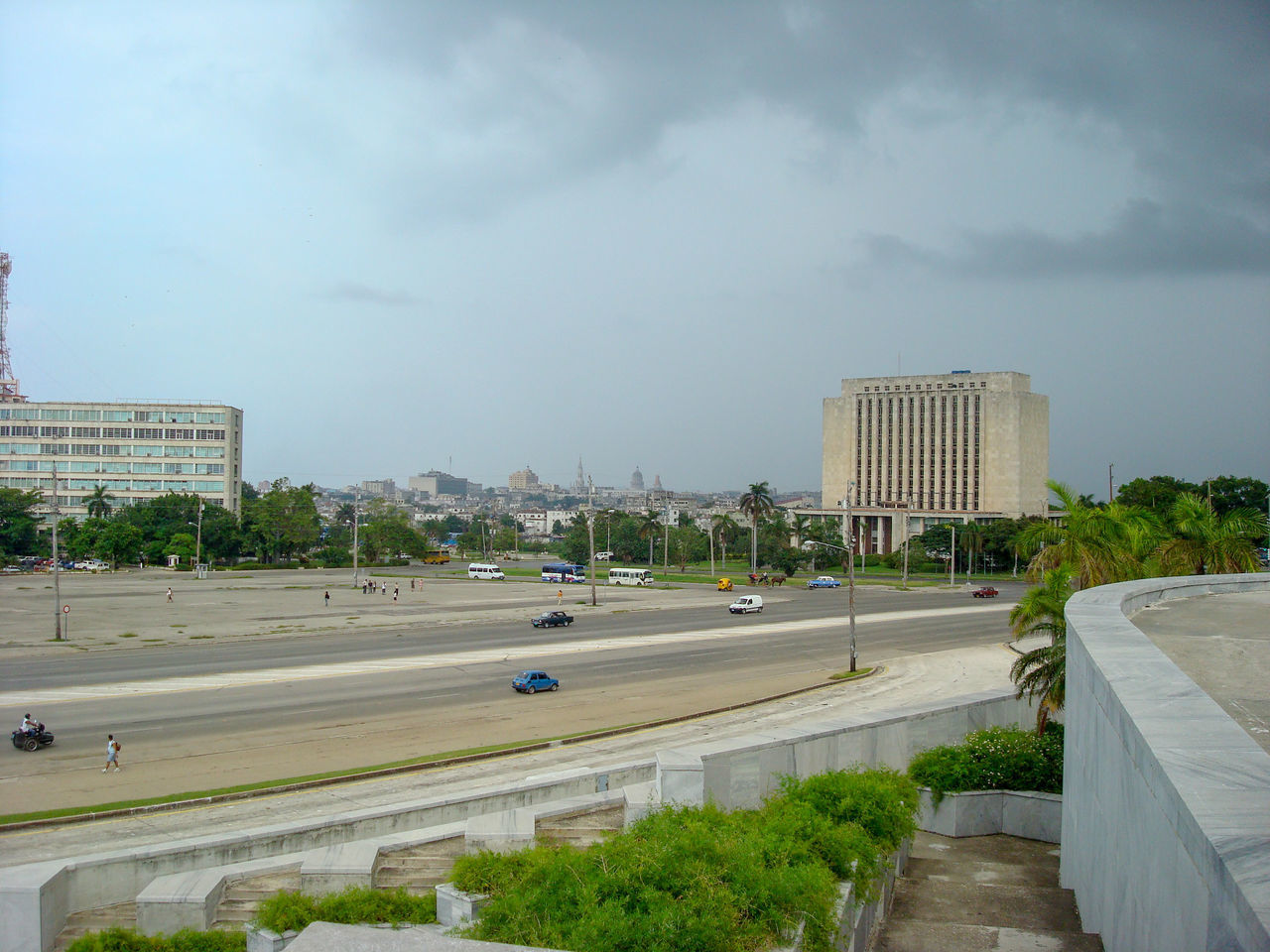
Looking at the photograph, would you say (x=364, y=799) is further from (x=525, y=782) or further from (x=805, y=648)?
(x=805, y=648)

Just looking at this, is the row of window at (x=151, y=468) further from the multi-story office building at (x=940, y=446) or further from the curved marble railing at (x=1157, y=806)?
the curved marble railing at (x=1157, y=806)

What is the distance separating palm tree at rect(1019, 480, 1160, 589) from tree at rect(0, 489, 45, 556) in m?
119

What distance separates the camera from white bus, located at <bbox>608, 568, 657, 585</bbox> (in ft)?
328

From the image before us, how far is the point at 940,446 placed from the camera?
150 metres

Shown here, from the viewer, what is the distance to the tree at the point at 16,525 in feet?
377

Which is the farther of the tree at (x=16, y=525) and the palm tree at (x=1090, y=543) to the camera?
the tree at (x=16, y=525)

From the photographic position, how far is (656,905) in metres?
8.70

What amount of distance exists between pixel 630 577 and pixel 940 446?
229 feet

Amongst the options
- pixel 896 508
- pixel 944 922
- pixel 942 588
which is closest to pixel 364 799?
pixel 944 922

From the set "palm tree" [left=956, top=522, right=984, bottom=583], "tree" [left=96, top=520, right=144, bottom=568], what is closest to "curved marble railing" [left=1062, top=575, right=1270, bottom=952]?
"palm tree" [left=956, top=522, right=984, bottom=583]

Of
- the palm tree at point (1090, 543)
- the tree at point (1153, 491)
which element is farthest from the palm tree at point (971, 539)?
the palm tree at point (1090, 543)

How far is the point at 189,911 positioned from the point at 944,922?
9429 millimetres

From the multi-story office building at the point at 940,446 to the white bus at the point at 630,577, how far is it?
181 ft

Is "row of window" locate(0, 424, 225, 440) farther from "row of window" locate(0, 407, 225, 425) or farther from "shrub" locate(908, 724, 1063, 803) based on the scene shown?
"shrub" locate(908, 724, 1063, 803)
